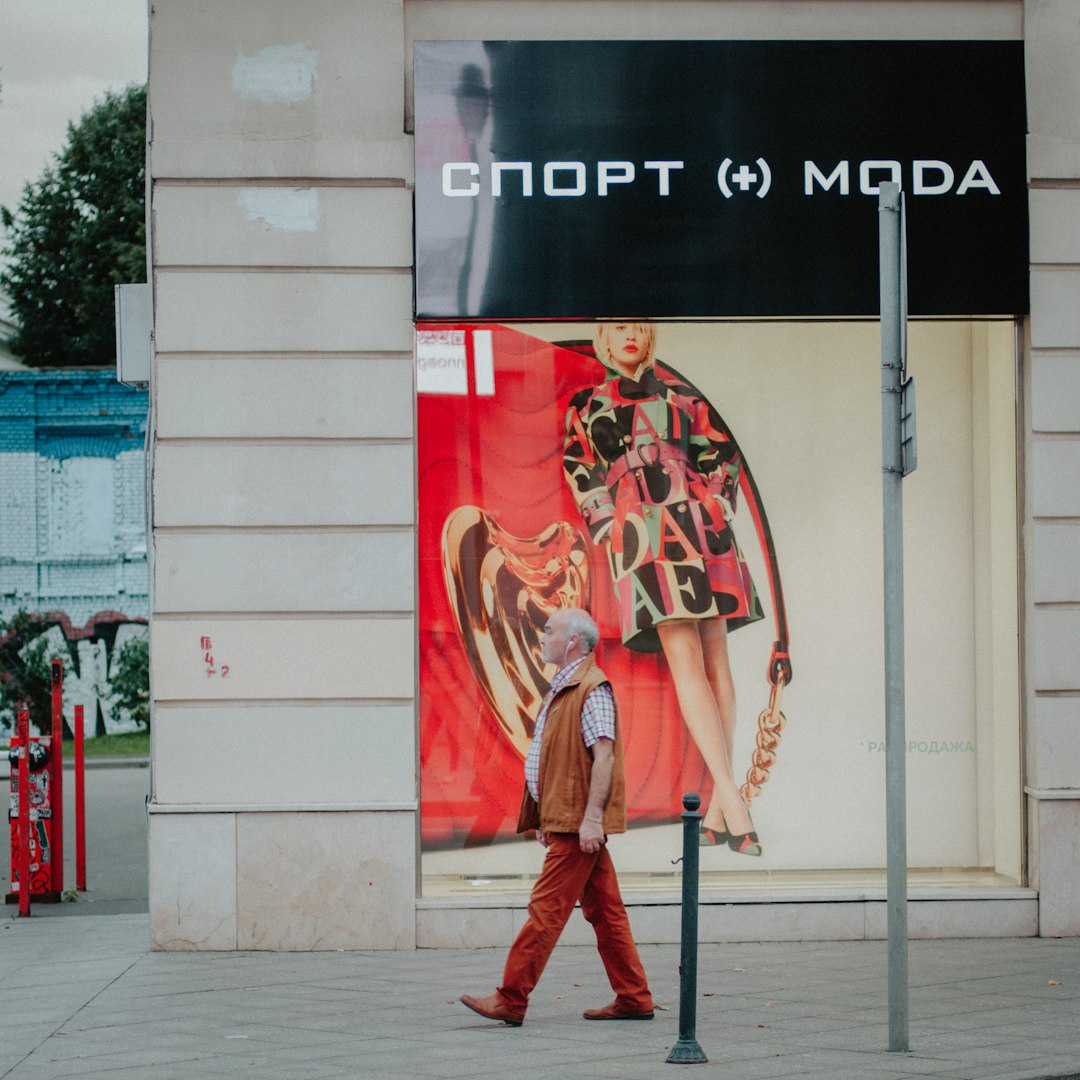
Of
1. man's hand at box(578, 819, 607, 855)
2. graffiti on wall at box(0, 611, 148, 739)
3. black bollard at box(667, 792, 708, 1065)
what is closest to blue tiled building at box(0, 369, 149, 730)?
graffiti on wall at box(0, 611, 148, 739)

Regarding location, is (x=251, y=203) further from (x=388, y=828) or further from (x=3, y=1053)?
(x=3, y=1053)

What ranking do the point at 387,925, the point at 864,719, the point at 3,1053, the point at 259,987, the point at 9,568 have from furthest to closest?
the point at 9,568
the point at 864,719
the point at 387,925
the point at 259,987
the point at 3,1053

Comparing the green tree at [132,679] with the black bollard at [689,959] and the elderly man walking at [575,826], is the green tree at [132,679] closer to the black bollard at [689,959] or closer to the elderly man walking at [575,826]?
the elderly man walking at [575,826]

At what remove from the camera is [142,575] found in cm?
2823

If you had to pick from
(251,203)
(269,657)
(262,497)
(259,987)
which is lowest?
(259,987)

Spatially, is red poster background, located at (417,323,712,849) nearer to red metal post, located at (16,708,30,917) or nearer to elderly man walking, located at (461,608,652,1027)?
elderly man walking, located at (461,608,652,1027)

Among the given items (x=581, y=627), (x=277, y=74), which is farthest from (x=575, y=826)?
(x=277, y=74)

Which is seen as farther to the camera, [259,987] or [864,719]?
[864,719]

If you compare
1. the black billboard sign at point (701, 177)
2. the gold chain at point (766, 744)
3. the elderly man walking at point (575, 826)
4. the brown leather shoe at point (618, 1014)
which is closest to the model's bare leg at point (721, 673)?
the gold chain at point (766, 744)

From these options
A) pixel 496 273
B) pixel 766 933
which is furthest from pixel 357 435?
pixel 766 933

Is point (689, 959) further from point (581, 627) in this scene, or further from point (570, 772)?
point (581, 627)

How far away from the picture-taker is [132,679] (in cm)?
2811

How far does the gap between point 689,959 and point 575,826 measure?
2.82 feet

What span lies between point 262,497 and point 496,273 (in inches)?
70.6
